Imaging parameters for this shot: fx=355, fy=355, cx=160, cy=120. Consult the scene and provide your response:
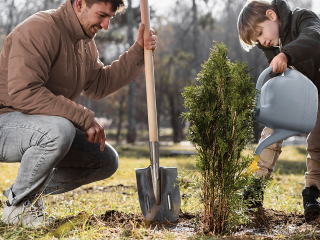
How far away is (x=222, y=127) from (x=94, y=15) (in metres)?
1.28

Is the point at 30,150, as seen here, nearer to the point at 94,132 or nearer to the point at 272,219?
the point at 94,132

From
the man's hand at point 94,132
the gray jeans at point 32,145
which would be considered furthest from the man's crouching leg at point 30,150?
the man's hand at point 94,132

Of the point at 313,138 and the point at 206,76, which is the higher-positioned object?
the point at 206,76

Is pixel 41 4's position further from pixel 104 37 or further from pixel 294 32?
pixel 294 32

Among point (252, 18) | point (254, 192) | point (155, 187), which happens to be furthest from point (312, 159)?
point (155, 187)

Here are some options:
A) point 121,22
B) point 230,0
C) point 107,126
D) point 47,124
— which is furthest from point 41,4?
point 47,124

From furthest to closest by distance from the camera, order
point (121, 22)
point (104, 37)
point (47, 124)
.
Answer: point (121, 22), point (104, 37), point (47, 124)

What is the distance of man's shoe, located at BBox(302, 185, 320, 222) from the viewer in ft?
9.12

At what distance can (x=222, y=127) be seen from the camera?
2258 millimetres

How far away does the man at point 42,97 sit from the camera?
7.90ft

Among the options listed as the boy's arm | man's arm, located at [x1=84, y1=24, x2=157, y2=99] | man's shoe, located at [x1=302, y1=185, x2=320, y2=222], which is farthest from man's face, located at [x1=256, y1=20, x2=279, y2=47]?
man's shoe, located at [x1=302, y1=185, x2=320, y2=222]

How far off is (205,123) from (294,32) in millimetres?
1236

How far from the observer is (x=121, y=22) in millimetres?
18625

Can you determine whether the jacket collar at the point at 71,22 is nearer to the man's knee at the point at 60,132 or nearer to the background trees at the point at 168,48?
the man's knee at the point at 60,132
